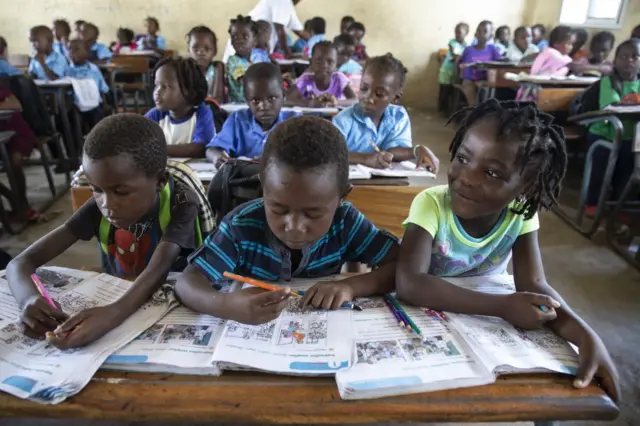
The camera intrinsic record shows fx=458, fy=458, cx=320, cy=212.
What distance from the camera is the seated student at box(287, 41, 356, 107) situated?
3.43 meters

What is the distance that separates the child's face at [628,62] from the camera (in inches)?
120

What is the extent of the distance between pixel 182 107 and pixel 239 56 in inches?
71.1

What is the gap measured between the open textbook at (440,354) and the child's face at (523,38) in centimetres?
774

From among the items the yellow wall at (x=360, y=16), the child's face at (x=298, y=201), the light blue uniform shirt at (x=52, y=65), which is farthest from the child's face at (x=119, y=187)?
the yellow wall at (x=360, y=16)

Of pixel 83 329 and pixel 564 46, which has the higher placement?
pixel 564 46

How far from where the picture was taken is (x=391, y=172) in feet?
5.62

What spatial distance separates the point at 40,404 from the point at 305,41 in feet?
23.8

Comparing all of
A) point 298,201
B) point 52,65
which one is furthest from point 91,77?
point 298,201

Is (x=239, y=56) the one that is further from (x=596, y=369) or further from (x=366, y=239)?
(x=596, y=369)

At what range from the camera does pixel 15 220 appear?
9.76 feet

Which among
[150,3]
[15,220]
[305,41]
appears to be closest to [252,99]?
[15,220]

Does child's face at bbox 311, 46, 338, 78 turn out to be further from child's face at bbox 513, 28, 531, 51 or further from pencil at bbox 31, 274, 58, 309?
child's face at bbox 513, 28, 531, 51

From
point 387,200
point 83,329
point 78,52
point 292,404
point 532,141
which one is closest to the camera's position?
point 292,404

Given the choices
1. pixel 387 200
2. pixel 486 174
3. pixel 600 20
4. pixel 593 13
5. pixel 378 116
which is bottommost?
pixel 387 200
